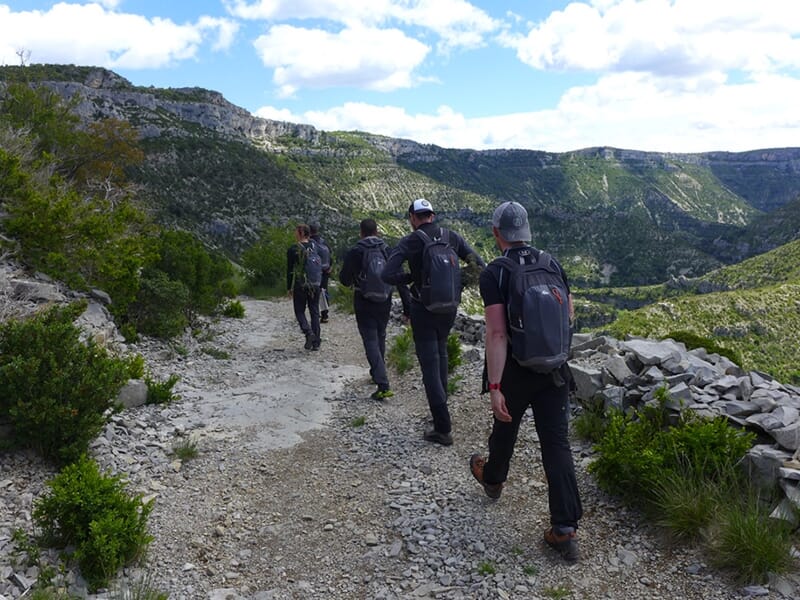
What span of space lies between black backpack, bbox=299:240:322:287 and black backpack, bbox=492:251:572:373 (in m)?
6.44

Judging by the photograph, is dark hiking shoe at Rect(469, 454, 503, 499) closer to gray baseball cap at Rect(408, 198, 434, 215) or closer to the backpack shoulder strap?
the backpack shoulder strap

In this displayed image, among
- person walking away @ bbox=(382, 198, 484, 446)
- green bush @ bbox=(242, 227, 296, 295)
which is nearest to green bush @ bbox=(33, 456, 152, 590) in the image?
person walking away @ bbox=(382, 198, 484, 446)

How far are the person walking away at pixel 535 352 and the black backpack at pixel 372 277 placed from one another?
3000 millimetres

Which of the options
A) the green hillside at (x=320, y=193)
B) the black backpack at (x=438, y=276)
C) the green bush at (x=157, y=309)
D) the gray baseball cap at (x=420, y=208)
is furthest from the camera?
the green hillside at (x=320, y=193)

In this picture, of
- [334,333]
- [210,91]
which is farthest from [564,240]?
[334,333]

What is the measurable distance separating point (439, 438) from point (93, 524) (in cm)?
322

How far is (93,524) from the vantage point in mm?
3107

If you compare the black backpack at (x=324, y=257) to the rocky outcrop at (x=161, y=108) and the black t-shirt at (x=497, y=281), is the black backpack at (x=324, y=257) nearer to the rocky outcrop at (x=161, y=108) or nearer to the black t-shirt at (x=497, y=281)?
the black t-shirt at (x=497, y=281)

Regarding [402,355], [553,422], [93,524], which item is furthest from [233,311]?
[553,422]

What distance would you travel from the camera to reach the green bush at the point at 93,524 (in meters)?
3.12

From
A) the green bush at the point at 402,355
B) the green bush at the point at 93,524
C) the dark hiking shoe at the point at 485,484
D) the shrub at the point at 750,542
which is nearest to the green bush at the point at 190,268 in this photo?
the green bush at the point at 402,355

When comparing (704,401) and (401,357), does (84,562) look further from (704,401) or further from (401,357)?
(401,357)

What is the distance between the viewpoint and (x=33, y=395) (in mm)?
4059

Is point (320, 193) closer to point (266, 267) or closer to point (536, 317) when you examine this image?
point (266, 267)
